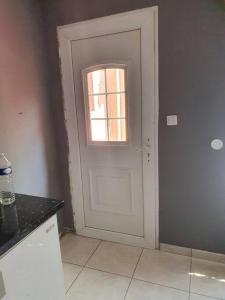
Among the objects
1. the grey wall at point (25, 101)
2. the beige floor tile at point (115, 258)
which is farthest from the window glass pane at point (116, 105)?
the beige floor tile at point (115, 258)

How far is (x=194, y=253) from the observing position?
6.70ft

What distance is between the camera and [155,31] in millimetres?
1755

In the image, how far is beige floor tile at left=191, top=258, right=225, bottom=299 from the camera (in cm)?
169

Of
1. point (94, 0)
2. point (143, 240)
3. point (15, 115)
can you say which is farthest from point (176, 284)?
point (94, 0)

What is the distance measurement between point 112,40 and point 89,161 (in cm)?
111

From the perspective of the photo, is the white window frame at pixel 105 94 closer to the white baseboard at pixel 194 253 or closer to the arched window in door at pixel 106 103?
the arched window in door at pixel 106 103

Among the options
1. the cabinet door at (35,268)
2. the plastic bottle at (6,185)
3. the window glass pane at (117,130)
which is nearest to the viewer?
the cabinet door at (35,268)

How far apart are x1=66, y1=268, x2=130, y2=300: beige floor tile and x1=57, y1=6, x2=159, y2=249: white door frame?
0.45m

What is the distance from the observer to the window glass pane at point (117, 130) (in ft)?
6.65

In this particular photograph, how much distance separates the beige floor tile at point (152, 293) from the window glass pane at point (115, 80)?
161cm

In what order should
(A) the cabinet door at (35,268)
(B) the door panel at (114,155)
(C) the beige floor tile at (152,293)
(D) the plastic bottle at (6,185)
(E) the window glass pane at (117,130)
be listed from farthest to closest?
(E) the window glass pane at (117,130)
(B) the door panel at (114,155)
(C) the beige floor tile at (152,293)
(D) the plastic bottle at (6,185)
(A) the cabinet door at (35,268)

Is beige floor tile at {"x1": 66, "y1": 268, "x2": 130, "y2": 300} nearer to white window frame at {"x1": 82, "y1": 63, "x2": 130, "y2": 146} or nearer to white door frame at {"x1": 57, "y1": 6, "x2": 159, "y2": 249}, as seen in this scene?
white door frame at {"x1": 57, "y1": 6, "x2": 159, "y2": 249}

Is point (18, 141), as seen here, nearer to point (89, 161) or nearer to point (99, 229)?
point (89, 161)

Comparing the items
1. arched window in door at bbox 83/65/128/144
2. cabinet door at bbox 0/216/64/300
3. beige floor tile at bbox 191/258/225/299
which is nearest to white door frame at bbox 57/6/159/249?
arched window in door at bbox 83/65/128/144
